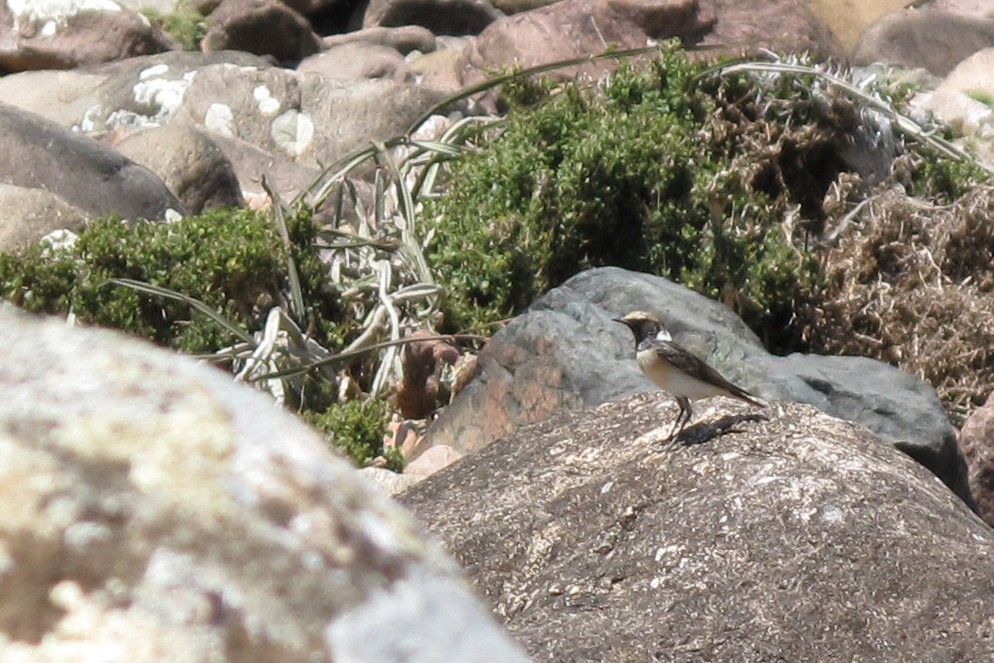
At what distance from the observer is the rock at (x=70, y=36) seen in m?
19.4

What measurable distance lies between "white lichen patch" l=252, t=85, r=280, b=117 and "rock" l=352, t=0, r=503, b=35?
6898 millimetres

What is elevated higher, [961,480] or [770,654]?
[770,654]

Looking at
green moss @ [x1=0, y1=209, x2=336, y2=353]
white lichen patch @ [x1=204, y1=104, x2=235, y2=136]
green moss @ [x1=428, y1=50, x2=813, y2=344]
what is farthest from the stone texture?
green moss @ [x1=0, y1=209, x2=336, y2=353]

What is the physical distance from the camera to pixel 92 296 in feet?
27.3

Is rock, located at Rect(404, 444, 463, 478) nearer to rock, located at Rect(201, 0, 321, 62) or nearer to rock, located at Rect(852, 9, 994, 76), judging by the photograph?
rock, located at Rect(852, 9, 994, 76)

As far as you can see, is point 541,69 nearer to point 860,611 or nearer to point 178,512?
point 860,611

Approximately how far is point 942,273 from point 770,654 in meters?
6.39

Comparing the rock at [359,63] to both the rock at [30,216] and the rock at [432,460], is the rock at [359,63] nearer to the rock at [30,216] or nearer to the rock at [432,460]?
the rock at [30,216]

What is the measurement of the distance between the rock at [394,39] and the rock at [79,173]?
35.2 feet

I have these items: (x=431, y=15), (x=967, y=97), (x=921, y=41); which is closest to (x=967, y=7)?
(x=921, y=41)

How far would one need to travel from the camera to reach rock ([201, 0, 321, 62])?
20.3m

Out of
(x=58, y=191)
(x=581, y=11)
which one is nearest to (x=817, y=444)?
(x=58, y=191)

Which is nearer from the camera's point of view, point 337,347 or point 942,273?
point 337,347

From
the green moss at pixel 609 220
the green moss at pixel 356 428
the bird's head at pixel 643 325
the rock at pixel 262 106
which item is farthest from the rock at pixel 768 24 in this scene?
the bird's head at pixel 643 325
